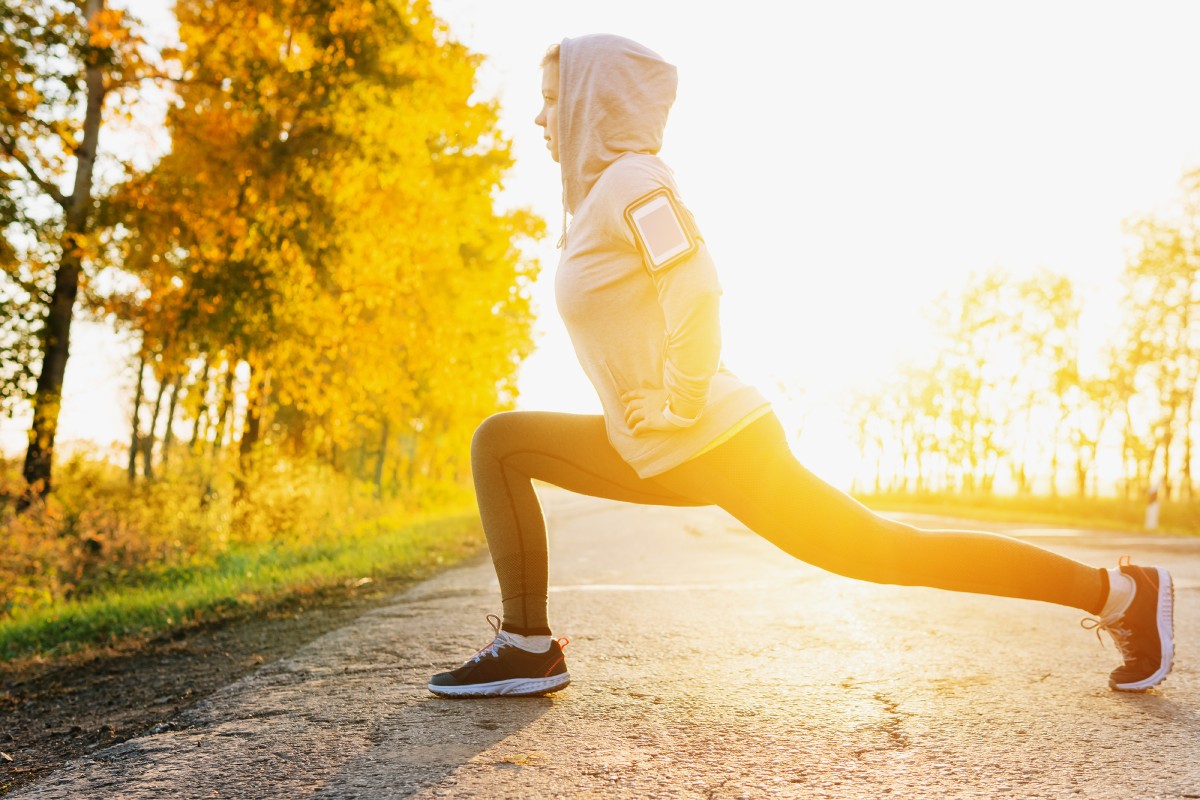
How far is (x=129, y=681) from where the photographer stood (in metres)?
3.81

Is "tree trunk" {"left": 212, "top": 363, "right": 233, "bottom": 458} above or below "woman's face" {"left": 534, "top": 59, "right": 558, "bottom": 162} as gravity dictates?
below

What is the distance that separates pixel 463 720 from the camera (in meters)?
2.72

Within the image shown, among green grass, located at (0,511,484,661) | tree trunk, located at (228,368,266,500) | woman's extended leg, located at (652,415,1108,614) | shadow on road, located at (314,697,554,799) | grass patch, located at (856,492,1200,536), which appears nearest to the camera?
shadow on road, located at (314,697,554,799)

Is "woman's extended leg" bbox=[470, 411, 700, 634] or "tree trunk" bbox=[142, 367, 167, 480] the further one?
"tree trunk" bbox=[142, 367, 167, 480]

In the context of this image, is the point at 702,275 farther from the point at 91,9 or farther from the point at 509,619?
the point at 91,9

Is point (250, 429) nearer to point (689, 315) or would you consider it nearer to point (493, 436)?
point (493, 436)

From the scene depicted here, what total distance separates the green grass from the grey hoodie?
360cm

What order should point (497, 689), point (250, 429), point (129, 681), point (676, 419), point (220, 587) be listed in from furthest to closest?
point (250, 429) → point (220, 587) → point (129, 681) → point (497, 689) → point (676, 419)

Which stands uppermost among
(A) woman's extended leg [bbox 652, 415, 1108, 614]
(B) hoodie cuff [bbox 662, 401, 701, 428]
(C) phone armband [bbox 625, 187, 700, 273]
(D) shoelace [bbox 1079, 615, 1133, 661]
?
(C) phone armband [bbox 625, 187, 700, 273]

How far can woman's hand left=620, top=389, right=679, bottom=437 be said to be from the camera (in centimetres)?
267

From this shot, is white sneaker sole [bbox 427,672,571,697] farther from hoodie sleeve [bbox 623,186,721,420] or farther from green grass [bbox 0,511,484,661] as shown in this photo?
green grass [bbox 0,511,484,661]

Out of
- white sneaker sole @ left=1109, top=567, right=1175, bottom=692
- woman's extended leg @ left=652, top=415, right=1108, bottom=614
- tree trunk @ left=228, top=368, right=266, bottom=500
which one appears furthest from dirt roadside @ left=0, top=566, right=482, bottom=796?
tree trunk @ left=228, top=368, right=266, bottom=500

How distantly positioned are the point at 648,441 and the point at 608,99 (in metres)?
1.05

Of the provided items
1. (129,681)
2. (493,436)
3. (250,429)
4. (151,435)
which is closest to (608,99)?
(493,436)
